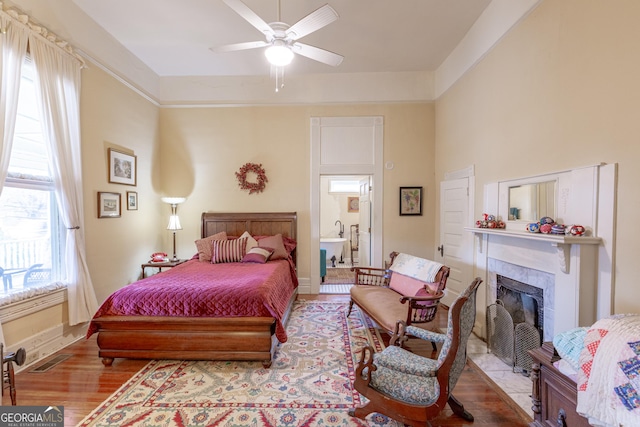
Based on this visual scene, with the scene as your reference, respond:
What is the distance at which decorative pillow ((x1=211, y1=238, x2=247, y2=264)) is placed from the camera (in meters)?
4.07

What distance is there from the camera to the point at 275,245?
4297mm

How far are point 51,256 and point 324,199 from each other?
18.6 ft

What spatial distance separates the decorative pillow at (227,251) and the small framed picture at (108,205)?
134 cm

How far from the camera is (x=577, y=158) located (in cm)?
207

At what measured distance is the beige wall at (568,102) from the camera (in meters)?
1.73

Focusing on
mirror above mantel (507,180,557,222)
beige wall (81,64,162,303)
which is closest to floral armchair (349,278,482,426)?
mirror above mantel (507,180,557,222)

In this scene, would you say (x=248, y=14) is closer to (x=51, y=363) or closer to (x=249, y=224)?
(x=249, y=224)

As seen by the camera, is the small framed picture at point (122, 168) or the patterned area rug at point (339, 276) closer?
the small framed picture at point (122, 168)

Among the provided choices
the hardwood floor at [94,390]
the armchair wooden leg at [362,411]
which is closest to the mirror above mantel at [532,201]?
the hardwood floor at [94,390]

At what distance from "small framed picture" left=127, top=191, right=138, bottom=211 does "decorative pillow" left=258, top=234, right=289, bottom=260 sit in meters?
1.92

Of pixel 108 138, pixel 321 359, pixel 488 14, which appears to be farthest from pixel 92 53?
pixel 488 14

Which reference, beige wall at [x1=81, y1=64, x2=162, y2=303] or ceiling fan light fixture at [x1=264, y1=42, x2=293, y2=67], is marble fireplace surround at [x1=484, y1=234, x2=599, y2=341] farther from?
beige wall at [x1=81, y1=64, x2=162, y2=303]

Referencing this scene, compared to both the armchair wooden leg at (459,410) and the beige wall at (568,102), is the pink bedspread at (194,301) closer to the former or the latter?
the armchair wooden leg at (459,410)

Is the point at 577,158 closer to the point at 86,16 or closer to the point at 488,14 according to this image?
the point at 488,14
